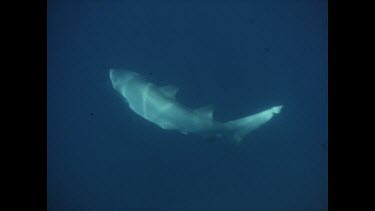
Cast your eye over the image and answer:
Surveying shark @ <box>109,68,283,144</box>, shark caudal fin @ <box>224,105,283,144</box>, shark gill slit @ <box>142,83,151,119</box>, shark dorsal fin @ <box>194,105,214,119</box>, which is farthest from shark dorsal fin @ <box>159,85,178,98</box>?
shark caudal fin @ <box>224,105,283,144</box>

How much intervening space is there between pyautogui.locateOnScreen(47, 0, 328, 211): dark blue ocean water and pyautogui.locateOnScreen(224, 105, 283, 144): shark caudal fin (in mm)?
107

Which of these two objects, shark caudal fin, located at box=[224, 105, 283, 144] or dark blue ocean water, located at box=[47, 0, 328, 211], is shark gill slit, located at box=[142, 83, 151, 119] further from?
shark caudal fin, located at box=[224, 105, 283, 144]

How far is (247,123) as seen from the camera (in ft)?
19.9

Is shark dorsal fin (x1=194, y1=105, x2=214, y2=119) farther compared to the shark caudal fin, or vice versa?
the shark caudal fin

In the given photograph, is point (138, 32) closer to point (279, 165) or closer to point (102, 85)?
point (102, 85)

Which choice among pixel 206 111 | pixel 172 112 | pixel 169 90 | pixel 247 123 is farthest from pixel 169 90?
pixel 247 123

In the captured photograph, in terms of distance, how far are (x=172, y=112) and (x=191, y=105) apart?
399 millimetres

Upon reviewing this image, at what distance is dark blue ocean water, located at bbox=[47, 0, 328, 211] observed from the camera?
5.96 m

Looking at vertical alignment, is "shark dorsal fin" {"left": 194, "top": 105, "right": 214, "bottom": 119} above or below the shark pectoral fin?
below

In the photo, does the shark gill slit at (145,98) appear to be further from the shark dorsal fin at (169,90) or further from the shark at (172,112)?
the shark dorsal fin at (169,90)

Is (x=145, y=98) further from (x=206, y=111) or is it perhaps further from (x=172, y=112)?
(x=206, y=111)

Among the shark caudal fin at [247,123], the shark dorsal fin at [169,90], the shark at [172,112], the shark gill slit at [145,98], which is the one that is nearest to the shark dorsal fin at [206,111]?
the shark at [172,112]

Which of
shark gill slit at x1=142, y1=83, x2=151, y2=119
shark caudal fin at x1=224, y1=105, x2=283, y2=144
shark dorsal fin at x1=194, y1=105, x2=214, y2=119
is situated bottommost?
shark caudal fin at x1=224, y1=105, x2=283, y2=144

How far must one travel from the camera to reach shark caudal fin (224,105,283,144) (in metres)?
6.01
